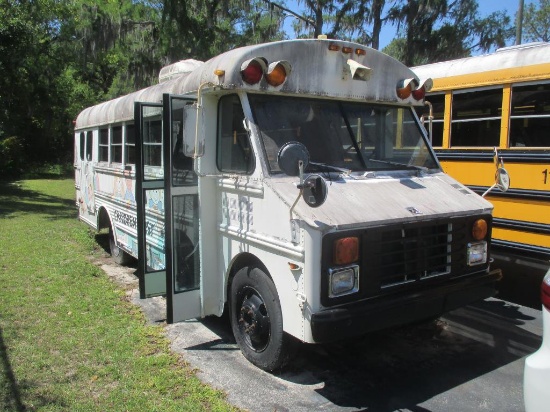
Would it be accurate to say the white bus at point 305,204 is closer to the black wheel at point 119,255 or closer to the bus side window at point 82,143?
the black wheel at point 119,255

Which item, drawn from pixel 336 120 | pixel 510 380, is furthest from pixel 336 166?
pixel 510 380

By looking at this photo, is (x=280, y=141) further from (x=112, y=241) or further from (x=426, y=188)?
(x=112, y=241)

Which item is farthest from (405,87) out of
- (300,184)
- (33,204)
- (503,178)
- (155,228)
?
(33,204)

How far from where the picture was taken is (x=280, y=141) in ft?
12.9

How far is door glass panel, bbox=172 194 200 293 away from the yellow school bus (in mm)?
3544

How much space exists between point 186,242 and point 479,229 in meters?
2.53

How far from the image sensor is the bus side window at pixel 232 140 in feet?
13.0

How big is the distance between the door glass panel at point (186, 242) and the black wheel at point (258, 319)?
462 mm

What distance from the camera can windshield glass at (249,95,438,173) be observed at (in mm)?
3961

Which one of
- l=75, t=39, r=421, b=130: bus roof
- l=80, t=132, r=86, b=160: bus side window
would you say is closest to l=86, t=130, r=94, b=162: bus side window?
l=80, t=132, r=86, b=160: bus side window

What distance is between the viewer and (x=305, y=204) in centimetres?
339

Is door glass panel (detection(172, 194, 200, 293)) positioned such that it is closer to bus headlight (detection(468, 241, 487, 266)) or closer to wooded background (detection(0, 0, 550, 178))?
bus headlight (detection(468, 241, 487, 266))

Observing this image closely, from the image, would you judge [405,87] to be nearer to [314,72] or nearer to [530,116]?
[314,72]

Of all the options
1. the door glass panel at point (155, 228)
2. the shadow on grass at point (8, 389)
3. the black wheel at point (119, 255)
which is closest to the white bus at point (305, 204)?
the door glass panel at point (155, 228)
